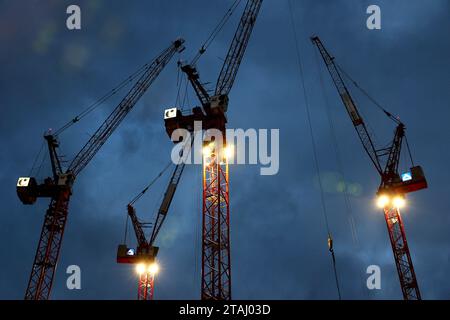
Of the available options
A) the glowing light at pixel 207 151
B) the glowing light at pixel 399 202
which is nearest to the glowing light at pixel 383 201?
the glowing light at pixel 399 202

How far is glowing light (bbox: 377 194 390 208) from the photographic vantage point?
68375 millimetres

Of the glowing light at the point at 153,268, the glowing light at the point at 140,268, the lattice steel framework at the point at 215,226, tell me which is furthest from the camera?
the glowing light at the point at 153,268

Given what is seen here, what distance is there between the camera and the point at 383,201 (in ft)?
225

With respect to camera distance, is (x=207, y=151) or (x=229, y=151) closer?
(x=229, y=151)

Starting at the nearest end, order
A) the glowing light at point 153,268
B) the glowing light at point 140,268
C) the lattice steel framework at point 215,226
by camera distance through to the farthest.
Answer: the lattice steel framework at point 215,226 < the glowing light at point 140,268 < the glowing light at point 153,268

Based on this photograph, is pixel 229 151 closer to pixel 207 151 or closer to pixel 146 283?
pixel 207 151

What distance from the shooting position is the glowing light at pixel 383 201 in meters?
68.4

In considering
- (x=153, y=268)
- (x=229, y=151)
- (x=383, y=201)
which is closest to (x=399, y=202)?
(x=383, y=201)

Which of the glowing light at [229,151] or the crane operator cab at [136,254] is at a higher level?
the glowing light at [229,151]

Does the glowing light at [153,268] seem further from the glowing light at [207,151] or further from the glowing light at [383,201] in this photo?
the glowing light at [383,201]

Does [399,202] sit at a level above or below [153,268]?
above

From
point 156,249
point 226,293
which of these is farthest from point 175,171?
point 226,293

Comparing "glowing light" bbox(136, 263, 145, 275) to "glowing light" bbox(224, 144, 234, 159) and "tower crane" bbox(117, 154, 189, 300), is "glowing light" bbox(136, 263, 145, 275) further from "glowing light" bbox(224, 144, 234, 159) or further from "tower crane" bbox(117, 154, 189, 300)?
"glowing light" bbox(224, 144, 234, 159)
